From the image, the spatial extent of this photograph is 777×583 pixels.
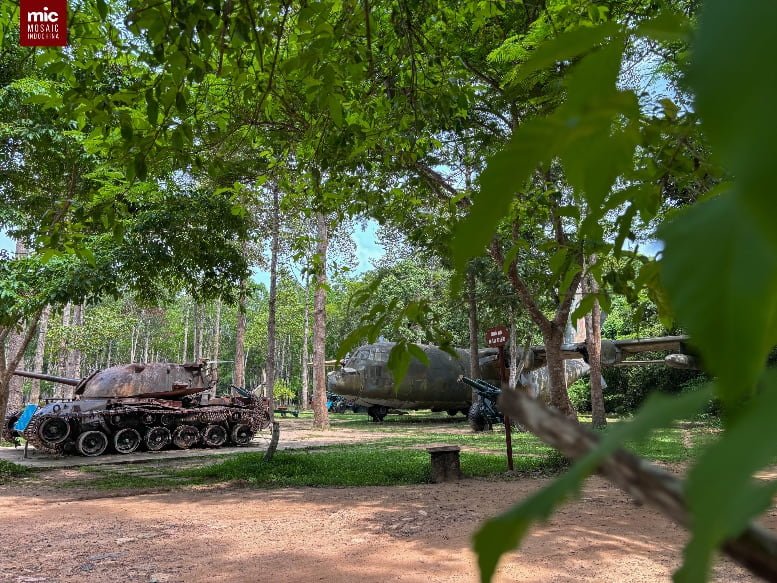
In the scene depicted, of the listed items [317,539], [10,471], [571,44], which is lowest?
[317,539]

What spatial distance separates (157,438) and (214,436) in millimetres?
1108

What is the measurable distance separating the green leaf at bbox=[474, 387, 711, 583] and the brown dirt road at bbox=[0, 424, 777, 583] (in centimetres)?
308

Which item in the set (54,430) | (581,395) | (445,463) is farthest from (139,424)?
(581,395)

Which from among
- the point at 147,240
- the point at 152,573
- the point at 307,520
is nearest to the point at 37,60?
the point at 152,573

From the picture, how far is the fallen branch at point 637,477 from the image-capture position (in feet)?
0.71

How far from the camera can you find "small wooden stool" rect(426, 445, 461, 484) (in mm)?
7258

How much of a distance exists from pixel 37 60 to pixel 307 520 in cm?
422

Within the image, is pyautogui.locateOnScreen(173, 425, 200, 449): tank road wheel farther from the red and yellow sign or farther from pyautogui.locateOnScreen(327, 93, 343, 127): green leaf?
pyautogui.locateOnScreen(327, 93, 343, 127): green leaf

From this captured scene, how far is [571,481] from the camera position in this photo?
0.70 ft

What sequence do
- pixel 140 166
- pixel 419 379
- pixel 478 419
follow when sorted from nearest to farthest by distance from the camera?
pixel 140 166
pixel 478 419
pixel 419 379

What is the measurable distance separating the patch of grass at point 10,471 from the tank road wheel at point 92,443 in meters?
1.52

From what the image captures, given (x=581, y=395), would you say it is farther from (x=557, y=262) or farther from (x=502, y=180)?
(x=502, y=180)

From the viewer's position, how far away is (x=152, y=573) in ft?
12.4

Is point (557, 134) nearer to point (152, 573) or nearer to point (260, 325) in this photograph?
point (152, 573)
